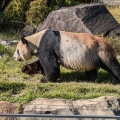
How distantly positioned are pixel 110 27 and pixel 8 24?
3.60m

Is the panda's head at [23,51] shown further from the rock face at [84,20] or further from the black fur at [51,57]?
the rock face at [84,20]

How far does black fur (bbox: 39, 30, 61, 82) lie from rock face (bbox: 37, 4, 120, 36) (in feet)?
9.91

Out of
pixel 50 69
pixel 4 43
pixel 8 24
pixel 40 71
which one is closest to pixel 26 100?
pixel 50 69

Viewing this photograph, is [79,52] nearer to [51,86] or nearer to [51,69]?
[51,69]

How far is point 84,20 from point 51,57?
11.2 feet

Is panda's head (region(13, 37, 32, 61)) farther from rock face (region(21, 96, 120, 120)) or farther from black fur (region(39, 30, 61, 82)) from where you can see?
rock face (region(21, 96, 120, 120))

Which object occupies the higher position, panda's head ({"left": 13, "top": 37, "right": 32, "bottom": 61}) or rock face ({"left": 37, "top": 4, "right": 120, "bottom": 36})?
panda's head ({"left": 13, "top": 37, "right": 32, "bottom": 61})

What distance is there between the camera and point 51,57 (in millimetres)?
8555

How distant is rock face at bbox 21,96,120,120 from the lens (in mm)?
7008

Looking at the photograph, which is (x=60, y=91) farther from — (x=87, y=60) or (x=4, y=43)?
(x=4, y=43)

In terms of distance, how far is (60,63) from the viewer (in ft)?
28.6

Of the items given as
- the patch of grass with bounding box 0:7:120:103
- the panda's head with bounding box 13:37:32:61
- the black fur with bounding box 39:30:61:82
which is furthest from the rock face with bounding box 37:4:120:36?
the black fur with bounding box 39:30:61:82

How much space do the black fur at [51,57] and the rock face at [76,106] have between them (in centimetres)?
121

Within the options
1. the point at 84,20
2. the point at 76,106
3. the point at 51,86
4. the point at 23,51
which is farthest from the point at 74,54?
the point at 84,20
